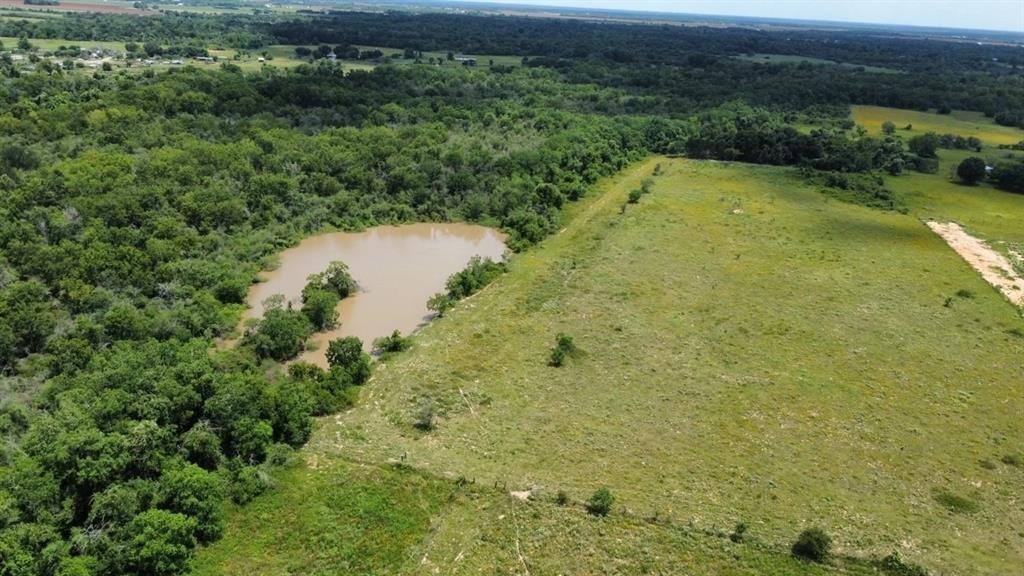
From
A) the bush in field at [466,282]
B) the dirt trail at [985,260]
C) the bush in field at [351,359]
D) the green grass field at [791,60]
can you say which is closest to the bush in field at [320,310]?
the bush in field at [351,359]

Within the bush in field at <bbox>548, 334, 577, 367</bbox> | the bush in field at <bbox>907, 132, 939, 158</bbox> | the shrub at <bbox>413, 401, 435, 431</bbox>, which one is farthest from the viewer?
the bush in field at <bbox>907, 132, 939, 158</bbox>

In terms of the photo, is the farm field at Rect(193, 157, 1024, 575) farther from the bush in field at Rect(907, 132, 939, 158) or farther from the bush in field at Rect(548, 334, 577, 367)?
the bush in field at Rect(907, 132, 939, 158)

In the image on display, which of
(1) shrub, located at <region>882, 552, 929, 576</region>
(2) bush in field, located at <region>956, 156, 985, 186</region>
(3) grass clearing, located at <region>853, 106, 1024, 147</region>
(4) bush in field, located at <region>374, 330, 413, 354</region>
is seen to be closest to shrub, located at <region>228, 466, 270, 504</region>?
(4) bush in field, located at <region>374, 330, 413, 354</region>

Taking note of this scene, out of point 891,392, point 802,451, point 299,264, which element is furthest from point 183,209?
point 891,392

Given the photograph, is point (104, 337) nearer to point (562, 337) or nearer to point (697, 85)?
point (562, 337)

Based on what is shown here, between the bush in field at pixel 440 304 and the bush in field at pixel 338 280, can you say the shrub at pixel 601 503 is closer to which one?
the bush in field at pixel 440 304

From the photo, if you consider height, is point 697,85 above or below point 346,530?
above

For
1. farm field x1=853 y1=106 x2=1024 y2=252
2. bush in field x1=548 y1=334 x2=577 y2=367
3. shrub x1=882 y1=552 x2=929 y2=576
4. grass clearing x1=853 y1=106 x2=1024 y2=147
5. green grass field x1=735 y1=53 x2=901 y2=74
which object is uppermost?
green grass field x1=735 y1=53 x2=901 y2=74
